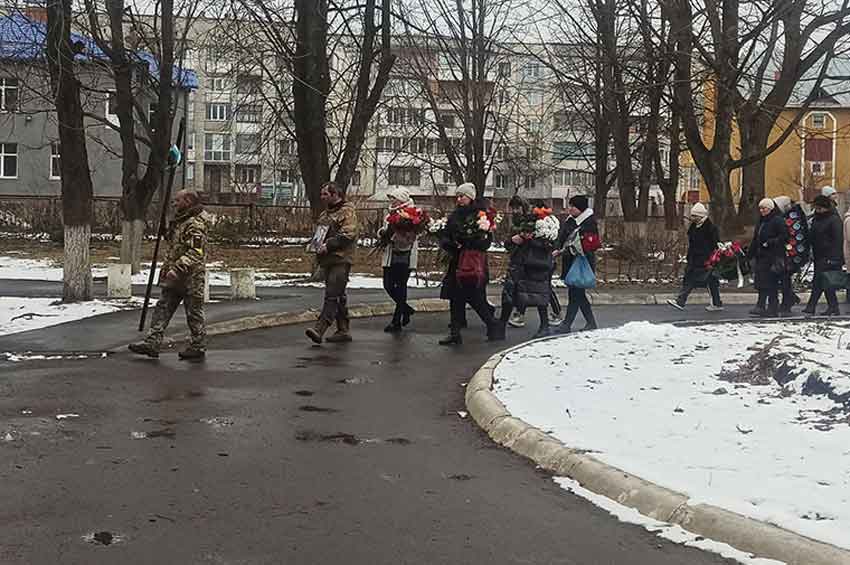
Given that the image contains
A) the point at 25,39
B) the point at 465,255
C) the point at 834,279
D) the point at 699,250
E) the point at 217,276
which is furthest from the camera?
the point at 217,276

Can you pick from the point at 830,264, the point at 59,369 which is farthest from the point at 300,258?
the point at 59,369

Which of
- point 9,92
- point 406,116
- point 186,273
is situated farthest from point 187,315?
point 9,92

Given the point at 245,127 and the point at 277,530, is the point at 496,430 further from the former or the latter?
the point at 245,127

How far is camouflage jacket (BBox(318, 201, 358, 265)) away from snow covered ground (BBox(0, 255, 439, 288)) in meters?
9.18

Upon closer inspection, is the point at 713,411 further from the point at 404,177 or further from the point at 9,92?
the point at 404,177

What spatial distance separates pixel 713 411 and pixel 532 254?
6090mm

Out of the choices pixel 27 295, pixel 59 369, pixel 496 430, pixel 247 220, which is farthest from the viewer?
pixel 247 220

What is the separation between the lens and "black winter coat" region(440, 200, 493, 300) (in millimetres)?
12445

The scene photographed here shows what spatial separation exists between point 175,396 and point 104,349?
288 cm

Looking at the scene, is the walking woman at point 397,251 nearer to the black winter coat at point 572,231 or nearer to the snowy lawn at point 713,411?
the black winter coat at point 572,231

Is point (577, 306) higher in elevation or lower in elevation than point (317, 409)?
higher

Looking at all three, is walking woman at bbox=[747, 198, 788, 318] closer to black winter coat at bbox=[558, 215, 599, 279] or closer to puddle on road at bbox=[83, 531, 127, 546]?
black winter coat at bbox=[558, 215, 599, 279]

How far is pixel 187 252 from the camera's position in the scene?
35.4 feet

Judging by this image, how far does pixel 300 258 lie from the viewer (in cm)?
3191
